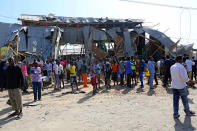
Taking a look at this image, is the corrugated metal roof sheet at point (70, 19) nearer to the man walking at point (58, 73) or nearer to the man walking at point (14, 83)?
the man walking at point (58, 73)

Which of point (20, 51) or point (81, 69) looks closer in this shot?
point (81, 69)

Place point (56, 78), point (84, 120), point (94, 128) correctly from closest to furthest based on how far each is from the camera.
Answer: point (94, 128) < point (84, 120) < point (56, 78)

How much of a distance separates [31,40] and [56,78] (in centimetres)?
759

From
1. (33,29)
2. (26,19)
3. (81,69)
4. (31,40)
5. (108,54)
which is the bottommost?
(81,69)

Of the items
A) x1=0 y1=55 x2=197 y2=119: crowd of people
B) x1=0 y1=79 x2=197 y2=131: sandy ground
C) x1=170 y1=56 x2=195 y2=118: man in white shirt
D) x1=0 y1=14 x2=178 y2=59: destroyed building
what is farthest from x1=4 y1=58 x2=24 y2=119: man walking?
x1=0 y1=14 x2=178 y2=59: destroyed building

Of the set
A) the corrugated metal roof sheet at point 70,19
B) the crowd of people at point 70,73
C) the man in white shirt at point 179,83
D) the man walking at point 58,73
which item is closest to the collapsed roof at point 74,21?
the corrugated metal roof sheet at point 70,19

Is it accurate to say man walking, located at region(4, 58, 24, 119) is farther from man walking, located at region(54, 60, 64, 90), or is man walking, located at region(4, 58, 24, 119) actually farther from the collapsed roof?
the collapsed roof

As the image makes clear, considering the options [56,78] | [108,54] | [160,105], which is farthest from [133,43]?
[160,105]

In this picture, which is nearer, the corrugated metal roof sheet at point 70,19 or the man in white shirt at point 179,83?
the man in white shirt at point 179,83

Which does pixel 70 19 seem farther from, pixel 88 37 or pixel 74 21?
pixel 88 37

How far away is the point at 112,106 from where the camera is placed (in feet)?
20.6

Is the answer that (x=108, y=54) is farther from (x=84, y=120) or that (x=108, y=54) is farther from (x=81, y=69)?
(x=84, y=120)

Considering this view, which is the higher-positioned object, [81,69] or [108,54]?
[108,54]

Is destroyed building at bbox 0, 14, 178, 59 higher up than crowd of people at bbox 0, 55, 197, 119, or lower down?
higher up
